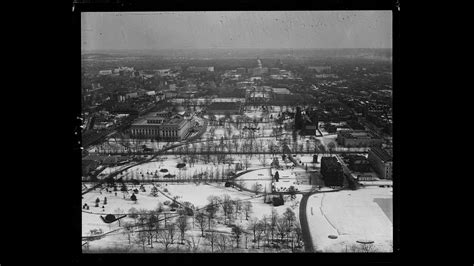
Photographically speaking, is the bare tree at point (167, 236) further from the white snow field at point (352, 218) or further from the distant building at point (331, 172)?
the distant building at point (331, 172)

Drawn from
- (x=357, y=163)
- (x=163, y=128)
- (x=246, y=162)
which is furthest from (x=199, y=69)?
(x=357, y=163)

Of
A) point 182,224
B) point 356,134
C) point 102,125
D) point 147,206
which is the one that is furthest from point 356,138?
point 102,125

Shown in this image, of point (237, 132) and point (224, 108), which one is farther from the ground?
point (224, 108)

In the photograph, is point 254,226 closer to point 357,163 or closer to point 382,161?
point 357,163

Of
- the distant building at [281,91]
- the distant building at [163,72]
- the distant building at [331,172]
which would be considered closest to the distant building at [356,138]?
the distant building at [331,172]

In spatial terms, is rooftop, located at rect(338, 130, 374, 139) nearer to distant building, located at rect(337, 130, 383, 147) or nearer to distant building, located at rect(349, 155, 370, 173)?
distant building, located at rect(337, 130, 383, 147)

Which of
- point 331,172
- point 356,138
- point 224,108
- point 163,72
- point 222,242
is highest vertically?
point 163,72
